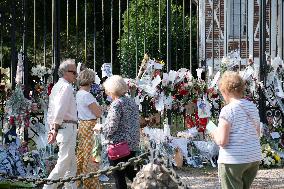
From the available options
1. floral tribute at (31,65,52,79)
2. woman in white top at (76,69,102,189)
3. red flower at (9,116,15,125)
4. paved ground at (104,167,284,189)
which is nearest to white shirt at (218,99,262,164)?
woman in white top at (76,69,102,189)

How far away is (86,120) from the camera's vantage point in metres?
7.77

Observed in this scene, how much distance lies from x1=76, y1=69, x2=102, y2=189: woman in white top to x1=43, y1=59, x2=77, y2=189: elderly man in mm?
267

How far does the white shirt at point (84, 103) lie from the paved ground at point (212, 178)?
115 cm

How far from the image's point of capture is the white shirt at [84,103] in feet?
25.2

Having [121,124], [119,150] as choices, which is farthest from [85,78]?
[119,150]

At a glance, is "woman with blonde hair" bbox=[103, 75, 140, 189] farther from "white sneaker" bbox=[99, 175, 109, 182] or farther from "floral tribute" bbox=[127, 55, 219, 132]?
"floral tribute" bbox=[127, 55, 219, 132]

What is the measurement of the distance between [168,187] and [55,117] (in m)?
2.86

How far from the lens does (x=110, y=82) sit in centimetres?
710

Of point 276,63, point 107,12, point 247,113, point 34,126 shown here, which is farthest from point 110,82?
point 107,12

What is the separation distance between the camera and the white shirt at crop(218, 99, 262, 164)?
5.71 meters

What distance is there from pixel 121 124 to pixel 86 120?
965 mm

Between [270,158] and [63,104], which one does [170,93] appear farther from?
[63,104]

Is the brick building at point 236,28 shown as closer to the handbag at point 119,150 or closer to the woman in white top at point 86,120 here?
the woman in white top at point 86,120

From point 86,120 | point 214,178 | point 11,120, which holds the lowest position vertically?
point 214,178
